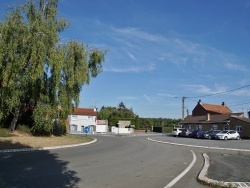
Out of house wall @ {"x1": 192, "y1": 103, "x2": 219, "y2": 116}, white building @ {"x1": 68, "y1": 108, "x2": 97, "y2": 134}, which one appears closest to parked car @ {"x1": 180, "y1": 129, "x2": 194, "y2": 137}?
white building @ {"x1": 68, "y1": 108, "x2": 97, "y2": 134}

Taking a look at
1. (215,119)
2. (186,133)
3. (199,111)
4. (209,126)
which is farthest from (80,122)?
(215,119)

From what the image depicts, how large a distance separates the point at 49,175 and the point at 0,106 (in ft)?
64.6

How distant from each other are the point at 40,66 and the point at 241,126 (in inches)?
1724

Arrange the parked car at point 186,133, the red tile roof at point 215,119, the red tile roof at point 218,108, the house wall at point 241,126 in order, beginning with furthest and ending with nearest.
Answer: the red tile roof at point 218,108 → the red tile roof at point 215,119 → the parked car at point 186,133 → the house wall at point 241,126

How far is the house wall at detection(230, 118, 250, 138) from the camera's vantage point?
59719 millimetres

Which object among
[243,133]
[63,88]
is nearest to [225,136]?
[243,133]

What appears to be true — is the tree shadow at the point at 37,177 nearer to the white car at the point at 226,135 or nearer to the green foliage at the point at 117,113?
the white car at the point at 226,135

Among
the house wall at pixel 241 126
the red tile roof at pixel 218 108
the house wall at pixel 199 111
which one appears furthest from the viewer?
the red tile roof at pixel 218 108

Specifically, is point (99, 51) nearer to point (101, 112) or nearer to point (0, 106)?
point (0, 106)

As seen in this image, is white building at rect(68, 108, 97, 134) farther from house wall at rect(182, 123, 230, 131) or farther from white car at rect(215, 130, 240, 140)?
white car at rect(215, 130, 240, 140)

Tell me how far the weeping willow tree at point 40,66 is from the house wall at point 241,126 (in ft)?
112

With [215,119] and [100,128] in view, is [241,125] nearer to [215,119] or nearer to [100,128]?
[215,119]

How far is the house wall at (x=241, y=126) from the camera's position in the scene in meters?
59.7

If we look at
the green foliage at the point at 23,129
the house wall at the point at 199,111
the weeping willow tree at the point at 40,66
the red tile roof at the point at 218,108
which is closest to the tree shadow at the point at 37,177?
the weeping willow tree at the point at 40,66
